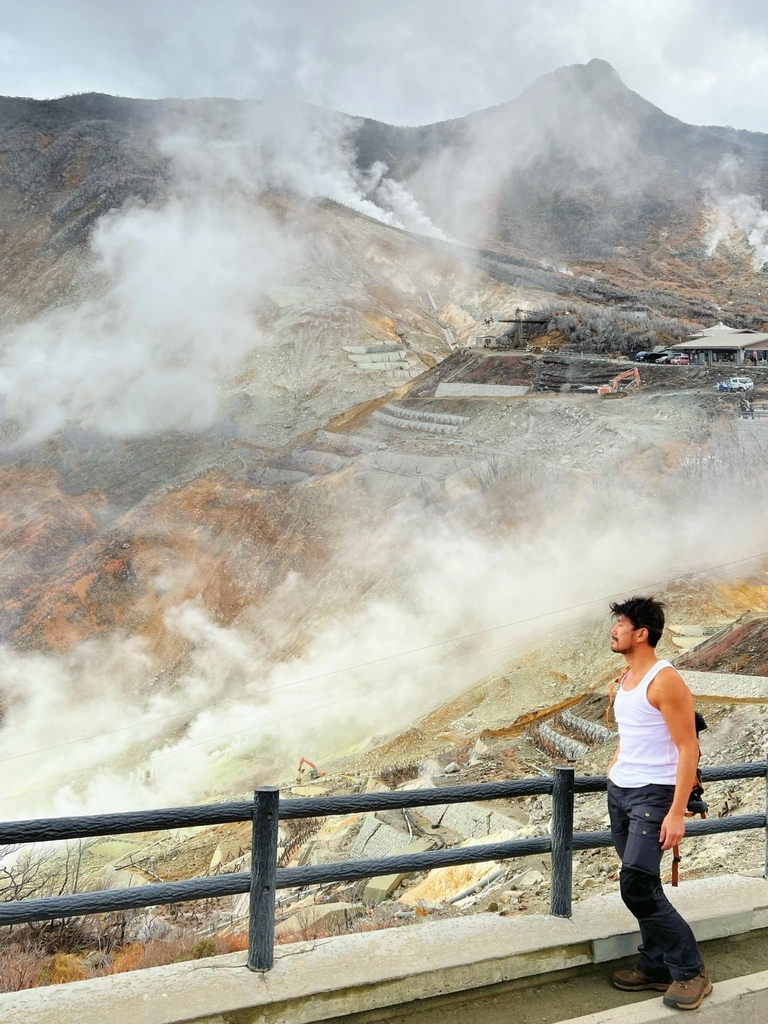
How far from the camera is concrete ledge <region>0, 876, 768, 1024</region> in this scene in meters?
3.56

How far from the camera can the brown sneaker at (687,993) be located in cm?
376

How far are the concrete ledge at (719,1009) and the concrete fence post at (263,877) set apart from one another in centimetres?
126

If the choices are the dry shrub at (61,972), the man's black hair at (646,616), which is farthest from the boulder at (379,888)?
the man's black hair at (646,616)

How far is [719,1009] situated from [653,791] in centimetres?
93

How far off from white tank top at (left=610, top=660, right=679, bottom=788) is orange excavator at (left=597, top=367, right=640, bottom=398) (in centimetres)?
4049

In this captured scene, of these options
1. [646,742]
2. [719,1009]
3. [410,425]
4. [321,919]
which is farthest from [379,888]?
[410,425]

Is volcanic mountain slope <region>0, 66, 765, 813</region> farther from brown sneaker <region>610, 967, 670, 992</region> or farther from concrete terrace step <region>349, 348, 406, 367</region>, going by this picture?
brown sneaker <region>610, 967, 670, 992</region>

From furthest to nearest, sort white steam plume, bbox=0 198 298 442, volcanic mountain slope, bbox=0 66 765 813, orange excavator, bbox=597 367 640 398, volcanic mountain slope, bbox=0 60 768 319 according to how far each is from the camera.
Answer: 1. volcanic mountain slope, bbox=0 60 768 319
2. white steam plume, bbox=0 198 298 442
3. orange excavator, bbox=597 367 640 398
4. volcanic mountain slope, bbox=0 66 765 813

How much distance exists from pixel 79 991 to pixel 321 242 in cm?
8571

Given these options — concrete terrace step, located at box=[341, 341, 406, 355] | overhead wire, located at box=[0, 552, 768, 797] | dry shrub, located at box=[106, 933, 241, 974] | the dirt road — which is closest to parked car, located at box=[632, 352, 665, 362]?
concrete terrace step, located at box=[341, 341, 406, 355]

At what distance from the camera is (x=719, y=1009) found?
3.81m

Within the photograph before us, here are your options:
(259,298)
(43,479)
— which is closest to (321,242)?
(259,298)

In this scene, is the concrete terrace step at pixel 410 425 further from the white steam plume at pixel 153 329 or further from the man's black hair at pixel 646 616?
the man's black hair at pixel 646 616

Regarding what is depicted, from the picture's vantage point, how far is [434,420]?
1795 inches
